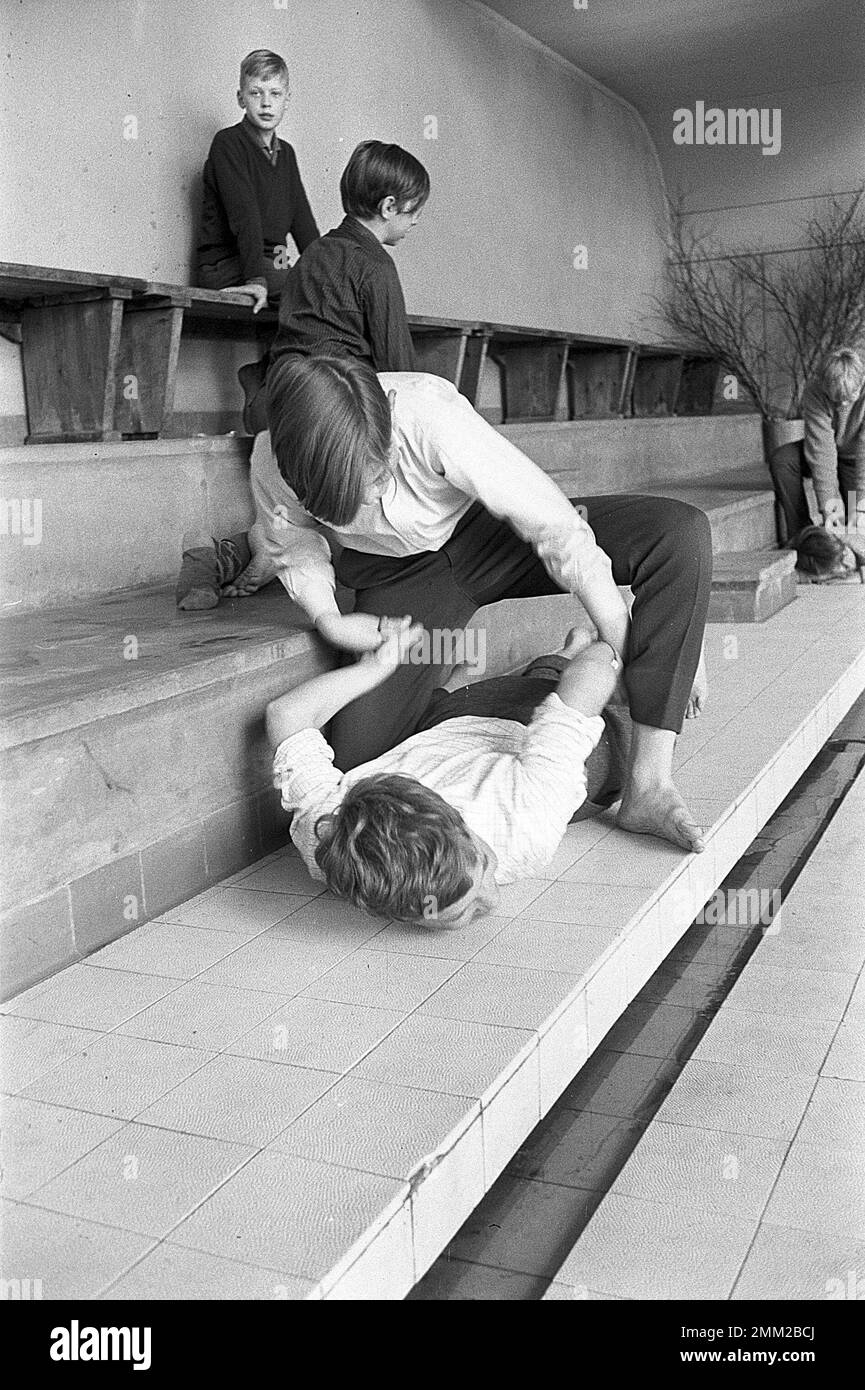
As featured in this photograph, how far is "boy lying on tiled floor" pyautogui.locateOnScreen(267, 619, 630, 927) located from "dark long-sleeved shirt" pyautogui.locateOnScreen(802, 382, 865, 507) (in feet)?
10.6

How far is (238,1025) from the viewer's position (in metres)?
1.61

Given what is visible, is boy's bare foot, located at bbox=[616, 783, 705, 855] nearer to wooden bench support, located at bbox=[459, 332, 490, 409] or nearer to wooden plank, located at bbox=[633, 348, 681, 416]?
wooden bench support, located at bbox=[459, 332, 490, 409]

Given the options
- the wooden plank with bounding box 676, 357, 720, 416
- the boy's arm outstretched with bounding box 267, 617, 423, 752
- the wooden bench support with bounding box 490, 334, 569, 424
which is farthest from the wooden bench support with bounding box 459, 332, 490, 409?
the wooden plank with bounding box 676, 357, 720, 416

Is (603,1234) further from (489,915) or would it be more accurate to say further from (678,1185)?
(489,915)

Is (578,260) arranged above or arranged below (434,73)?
below

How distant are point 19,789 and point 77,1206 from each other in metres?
0.61

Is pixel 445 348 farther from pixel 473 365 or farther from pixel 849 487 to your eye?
pixel 849 487

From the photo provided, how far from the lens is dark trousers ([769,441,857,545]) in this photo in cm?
545

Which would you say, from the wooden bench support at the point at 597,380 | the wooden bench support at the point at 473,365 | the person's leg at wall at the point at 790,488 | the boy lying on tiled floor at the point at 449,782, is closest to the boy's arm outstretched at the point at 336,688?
the boy lying on tiled floor at the point at 449,782

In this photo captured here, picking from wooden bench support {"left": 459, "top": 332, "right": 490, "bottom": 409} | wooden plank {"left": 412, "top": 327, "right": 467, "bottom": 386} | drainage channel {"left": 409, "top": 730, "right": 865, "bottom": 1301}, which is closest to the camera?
drainage channel {"left": 409, "top": 730, "right": 865, "bottom": 1301}

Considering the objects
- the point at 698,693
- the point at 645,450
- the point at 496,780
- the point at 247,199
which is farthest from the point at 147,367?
the point at 645,450

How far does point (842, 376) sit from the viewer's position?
505 centimetres
